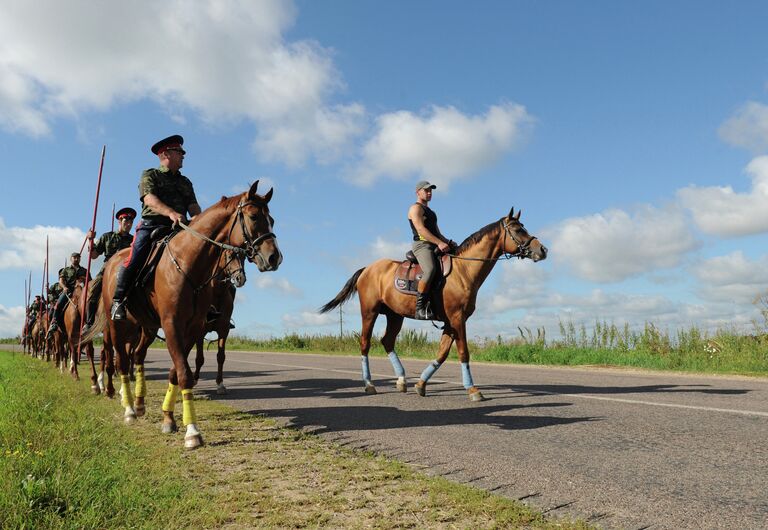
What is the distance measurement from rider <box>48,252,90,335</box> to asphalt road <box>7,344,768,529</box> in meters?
4.40

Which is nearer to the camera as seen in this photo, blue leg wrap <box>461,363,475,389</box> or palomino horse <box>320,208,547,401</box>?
blue leg wrap <box>461,363,475,389</box>

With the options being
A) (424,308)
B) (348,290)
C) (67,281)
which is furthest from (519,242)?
(67,281)

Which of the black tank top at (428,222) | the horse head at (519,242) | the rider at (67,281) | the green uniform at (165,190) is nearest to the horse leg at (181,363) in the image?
the green uniform at (165,190)

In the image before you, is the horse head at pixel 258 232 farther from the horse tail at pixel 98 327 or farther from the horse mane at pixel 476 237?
the horse mane at pixel 476 237

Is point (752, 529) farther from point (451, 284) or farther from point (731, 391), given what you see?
point (731, 391)

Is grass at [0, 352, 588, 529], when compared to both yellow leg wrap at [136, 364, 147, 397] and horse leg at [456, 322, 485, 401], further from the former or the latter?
horse leg at [456, 322, 485, 401]

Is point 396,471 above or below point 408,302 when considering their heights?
below

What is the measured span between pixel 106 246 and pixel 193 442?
576cm

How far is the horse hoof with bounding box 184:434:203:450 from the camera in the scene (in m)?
Answer: 5.25

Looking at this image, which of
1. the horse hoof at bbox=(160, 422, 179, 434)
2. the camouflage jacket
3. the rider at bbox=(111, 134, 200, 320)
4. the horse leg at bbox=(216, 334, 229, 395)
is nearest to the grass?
the horse hoof at bbox=(160, 422, 179, 434)

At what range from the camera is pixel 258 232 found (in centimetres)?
571

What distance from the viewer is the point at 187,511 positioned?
3.40 meters

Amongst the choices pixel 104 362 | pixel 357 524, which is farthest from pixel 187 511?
pixel 104 362

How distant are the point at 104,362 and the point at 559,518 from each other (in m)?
7.99
